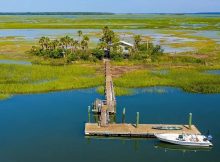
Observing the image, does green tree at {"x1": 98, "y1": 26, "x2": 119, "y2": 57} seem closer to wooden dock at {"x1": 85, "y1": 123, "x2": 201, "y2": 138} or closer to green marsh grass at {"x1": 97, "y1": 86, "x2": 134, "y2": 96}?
green marsh grass at {"x1": 97, "y1": 86, "x2": 134, "y2": 96}

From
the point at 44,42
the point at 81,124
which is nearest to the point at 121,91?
the point at 81,124

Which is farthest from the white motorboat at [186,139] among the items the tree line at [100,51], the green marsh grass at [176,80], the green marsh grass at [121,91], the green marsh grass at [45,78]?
the tree line at [100,51]

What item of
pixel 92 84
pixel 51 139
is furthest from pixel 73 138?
pixel 92 84

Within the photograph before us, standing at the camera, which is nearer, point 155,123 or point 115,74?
point 155,123

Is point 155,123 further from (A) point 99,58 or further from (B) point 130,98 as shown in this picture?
(A) point 99,58

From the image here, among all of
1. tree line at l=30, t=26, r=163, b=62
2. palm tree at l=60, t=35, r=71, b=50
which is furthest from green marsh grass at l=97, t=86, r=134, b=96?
palm tree at l=60, t=35, r=71, b=50

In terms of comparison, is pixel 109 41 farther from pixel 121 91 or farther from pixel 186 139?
pixel 186 139
